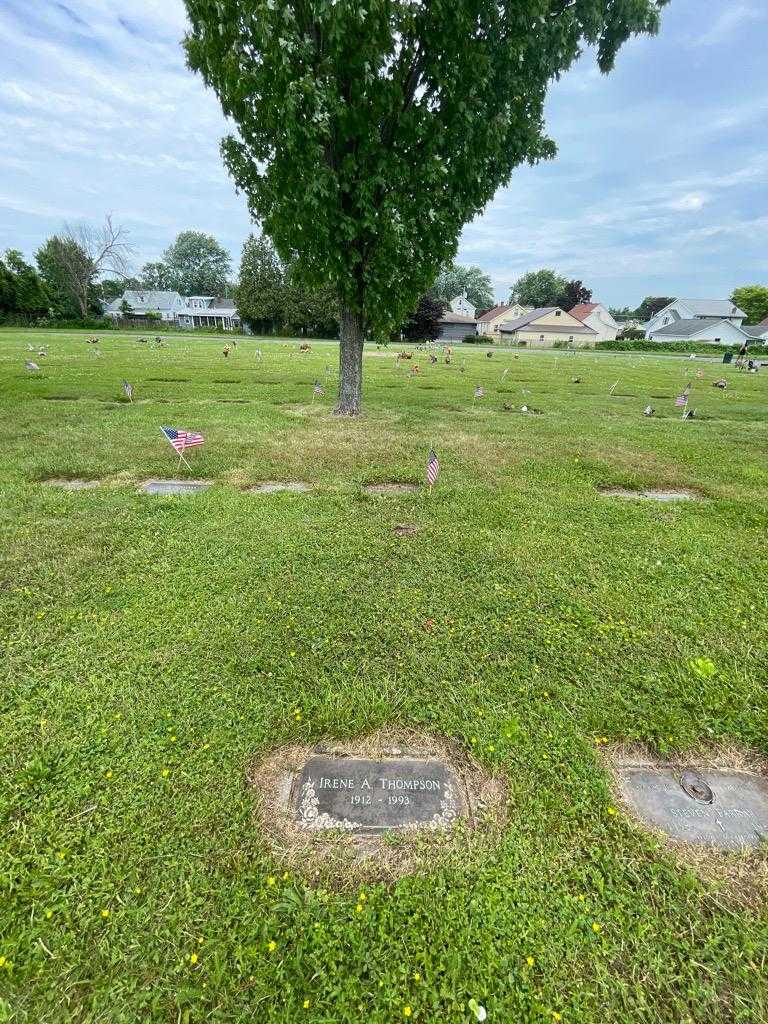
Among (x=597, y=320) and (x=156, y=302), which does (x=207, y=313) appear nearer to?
(x=156, y=302)

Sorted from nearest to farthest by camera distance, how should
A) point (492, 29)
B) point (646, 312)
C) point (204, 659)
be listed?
point (204, 659) → point (492, 29) → point (646, 312)

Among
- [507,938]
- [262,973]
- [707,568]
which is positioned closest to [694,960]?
[507,938]

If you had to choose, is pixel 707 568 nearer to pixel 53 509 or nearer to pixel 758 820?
pixel 758 820

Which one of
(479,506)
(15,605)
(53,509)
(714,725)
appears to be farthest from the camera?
(479,506)

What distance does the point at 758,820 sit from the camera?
2.01 m

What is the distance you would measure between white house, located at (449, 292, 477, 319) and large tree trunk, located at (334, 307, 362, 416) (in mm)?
89140

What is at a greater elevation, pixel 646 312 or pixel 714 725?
pixel 646 312

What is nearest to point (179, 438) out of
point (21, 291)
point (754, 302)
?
point (21, 291)

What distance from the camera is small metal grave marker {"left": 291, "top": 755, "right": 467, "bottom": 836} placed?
6.44ft

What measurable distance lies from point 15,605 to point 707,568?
19.1ft

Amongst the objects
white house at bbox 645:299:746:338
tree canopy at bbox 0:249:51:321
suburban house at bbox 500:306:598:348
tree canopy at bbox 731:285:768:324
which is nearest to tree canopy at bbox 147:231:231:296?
tree canopy at bbox 0:249:51:321

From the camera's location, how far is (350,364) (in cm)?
977

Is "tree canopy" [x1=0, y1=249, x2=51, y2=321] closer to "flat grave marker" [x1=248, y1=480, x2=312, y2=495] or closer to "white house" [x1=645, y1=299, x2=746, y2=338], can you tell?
"flat grave marker" [x1=248, y1=480, x2=312, y2=495]

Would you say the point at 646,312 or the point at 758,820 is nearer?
the point at 758,820
